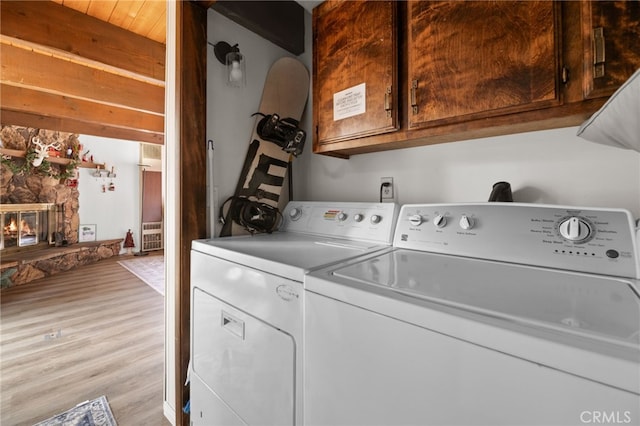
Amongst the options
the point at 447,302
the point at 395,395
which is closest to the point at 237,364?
the point at 395,395

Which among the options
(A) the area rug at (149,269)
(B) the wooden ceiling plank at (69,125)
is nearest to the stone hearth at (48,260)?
(A) the area rug at (149,269)

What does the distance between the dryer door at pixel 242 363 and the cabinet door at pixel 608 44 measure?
1137 mm

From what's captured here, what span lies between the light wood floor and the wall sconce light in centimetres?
193

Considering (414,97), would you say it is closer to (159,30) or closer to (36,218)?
(159,30)

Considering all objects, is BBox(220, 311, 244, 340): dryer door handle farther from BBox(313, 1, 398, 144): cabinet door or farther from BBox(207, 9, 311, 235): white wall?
BBox(313, 1, 398, 144): cabinet door

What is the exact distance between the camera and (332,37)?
53.4 inches

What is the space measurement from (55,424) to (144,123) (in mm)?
4007

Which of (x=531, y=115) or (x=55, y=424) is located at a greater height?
(x=531, y=115)

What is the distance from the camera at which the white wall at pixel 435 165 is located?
0.94 meters

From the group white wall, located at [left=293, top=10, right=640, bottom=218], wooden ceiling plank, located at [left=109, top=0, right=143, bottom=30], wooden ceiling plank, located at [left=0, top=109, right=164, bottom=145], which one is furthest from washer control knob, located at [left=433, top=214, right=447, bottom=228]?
wooden ceiling plank, located at [left=0, top=109, right=164, bottom=145]

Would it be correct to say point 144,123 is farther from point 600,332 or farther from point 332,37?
point 600,332

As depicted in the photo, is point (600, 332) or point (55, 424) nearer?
point (600, 332)

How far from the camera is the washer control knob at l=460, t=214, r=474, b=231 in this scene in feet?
3.08

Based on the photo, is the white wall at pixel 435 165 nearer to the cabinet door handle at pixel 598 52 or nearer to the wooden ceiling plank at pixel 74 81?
the cabinet door handle at pixel 598 52
